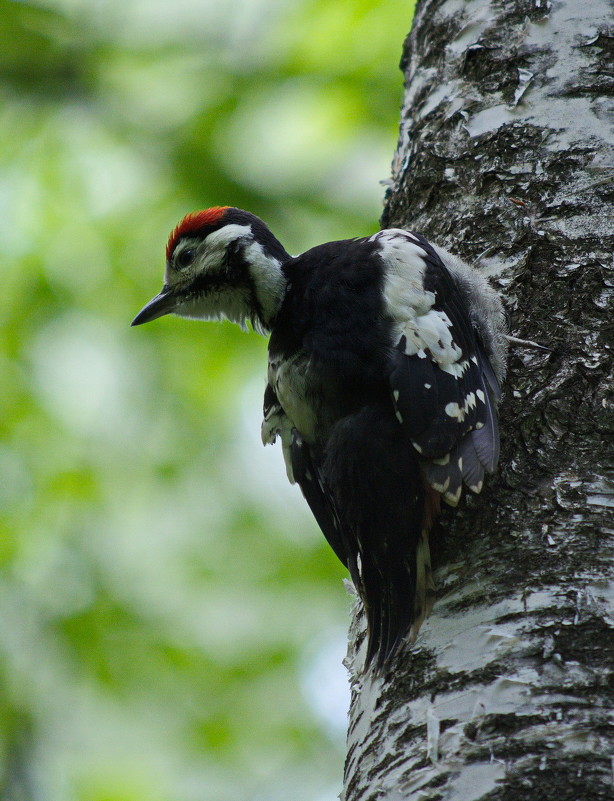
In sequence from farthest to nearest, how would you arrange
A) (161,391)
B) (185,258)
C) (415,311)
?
(161,391) → (185,258) → (415,311)

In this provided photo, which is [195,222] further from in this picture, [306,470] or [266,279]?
[306,470]

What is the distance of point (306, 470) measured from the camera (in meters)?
2.49

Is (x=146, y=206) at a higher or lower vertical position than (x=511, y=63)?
higher

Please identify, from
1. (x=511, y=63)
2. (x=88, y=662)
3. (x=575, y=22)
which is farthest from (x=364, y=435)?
(x=88, y=662)

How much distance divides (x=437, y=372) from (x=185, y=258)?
1043 mm

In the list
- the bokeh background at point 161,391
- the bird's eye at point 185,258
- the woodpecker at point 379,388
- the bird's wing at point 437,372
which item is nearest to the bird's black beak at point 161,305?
the bird's eye at point 185,258

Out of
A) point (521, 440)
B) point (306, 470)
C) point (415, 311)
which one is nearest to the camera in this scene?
point (521, 440)

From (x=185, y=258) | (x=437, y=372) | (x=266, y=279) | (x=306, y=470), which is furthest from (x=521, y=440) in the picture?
(x=185, y=258)

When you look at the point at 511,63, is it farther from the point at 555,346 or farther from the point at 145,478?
the point at 145,478

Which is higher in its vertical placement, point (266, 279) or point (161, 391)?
point (161, 391)

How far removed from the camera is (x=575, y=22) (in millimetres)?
2863

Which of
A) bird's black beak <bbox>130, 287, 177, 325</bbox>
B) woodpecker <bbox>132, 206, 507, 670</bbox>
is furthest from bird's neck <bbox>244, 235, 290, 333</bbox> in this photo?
bird's black beak <bbox>130, 287, 177, 325</bbox>

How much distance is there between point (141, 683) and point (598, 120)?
312 cm

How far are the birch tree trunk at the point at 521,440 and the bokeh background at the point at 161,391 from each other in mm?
1477
